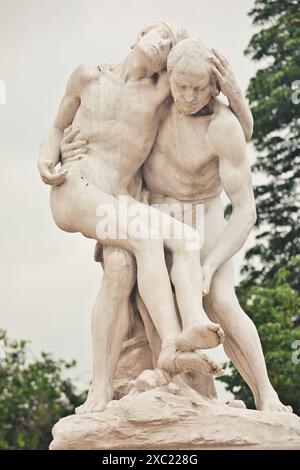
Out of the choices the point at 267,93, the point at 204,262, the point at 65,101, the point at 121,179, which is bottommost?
the point at 204,262

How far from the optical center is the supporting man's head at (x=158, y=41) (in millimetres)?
8914

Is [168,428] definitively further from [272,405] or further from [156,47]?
[156,47]

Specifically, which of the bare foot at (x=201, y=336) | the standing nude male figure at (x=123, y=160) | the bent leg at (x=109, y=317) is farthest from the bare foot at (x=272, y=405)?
the bent leg at (x=109, y=317)

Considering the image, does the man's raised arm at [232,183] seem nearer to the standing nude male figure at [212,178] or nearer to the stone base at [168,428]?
the standing nude male figure at [212,178]

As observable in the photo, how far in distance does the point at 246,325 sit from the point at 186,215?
950 mm

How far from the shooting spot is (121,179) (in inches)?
355

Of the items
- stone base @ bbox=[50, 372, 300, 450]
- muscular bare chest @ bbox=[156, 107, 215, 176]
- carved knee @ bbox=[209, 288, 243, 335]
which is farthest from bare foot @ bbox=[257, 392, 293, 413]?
muscular bare chest @ bbox=[156, 107, 215, 176]

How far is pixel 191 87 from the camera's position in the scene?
872 cm

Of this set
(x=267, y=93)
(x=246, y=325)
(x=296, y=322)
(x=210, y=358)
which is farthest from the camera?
(x=267, y=93)

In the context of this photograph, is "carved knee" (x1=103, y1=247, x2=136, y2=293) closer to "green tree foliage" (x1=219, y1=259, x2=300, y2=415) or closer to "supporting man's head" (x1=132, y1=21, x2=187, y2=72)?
"supporting man's head" (x1=132, y1=21, x2=187, y2=72)
